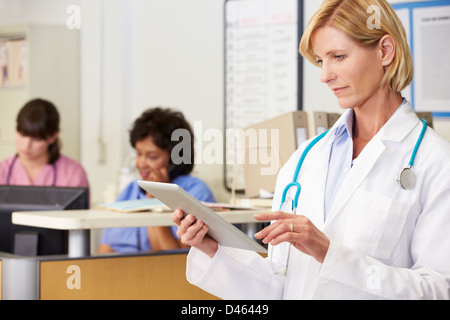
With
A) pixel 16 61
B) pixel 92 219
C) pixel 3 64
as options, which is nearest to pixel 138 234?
pixel 92 219

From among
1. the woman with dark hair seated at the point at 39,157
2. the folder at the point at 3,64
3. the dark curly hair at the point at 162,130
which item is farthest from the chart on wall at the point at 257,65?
the folder at the point at 3,64

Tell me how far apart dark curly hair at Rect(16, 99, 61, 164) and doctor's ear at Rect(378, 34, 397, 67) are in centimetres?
238

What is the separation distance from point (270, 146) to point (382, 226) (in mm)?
A: 1122

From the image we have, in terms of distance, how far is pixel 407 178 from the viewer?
45.9 inches

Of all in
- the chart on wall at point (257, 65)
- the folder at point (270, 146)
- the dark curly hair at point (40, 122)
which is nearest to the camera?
the folder at point (270, 146)

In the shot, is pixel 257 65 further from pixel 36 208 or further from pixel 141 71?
pixel 36 208

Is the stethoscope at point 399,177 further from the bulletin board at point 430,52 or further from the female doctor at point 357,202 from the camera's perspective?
the bulletin board at point 430,52

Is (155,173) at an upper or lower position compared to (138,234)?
upper

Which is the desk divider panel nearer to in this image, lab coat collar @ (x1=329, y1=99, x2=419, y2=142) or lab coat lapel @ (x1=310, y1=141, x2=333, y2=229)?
lab coat lapel @ (x1=310, y1=141, x2=333, y2=229)

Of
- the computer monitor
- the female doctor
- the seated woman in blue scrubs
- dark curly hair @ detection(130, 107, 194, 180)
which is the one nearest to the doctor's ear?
the female doctor

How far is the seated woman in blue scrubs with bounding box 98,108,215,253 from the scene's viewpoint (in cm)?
258

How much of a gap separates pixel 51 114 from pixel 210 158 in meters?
0.86

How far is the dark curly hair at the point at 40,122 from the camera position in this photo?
10.7 ft
